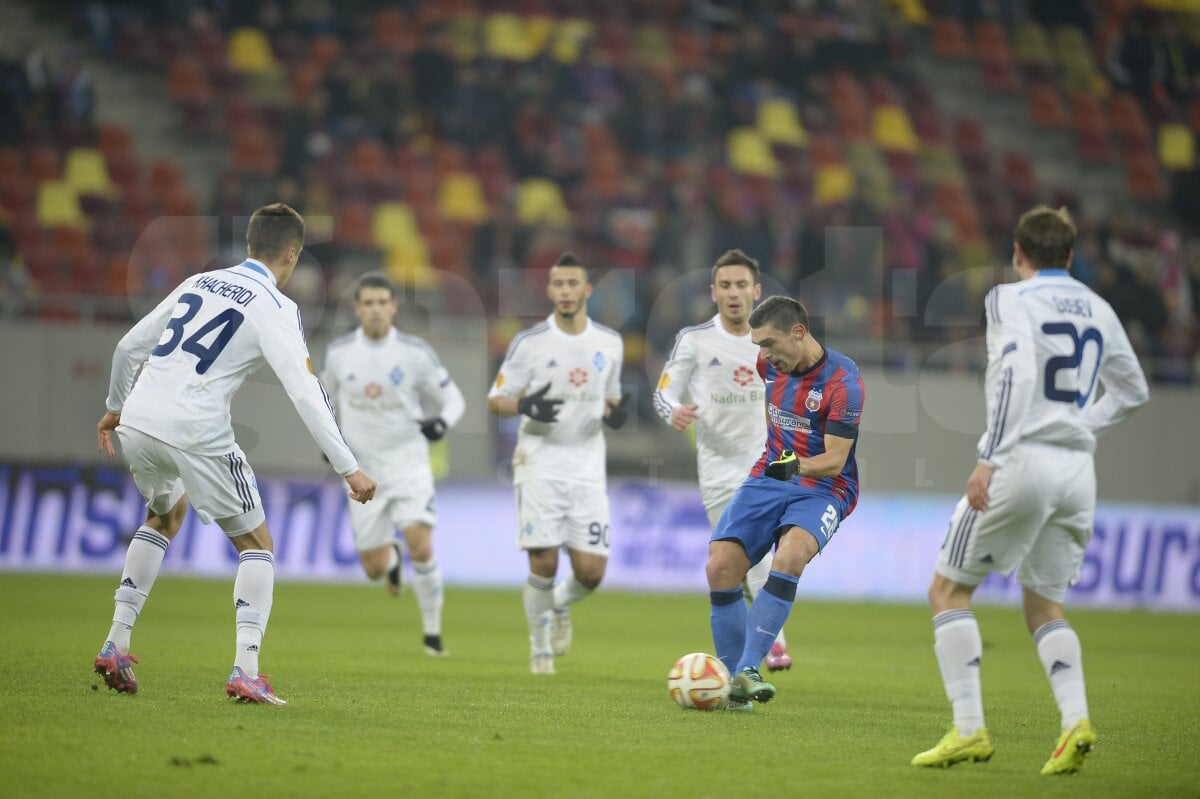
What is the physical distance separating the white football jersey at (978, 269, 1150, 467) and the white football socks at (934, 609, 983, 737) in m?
0.71

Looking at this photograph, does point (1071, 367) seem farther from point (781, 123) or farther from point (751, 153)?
point (781, 123)

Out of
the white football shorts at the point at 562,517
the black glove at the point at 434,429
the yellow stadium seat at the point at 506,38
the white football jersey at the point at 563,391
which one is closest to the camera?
the white football shorts at the point at 562,517

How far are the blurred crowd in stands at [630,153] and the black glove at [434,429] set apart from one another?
6.94 m

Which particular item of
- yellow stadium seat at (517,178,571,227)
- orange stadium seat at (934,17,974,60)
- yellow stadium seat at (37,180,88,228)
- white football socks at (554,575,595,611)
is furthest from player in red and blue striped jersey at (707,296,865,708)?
orange stadium seat at (934,17,974,60)

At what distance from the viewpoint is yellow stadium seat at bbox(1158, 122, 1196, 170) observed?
2620 centimetres

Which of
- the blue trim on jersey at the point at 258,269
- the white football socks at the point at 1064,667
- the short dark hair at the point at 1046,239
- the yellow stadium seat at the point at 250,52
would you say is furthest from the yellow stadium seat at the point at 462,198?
the white football socks at the point at 1064,667

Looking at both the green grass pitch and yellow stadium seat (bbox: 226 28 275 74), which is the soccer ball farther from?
yellow stadium seat (bbox: 226 28 275 74)

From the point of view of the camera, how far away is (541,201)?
74.3 feet

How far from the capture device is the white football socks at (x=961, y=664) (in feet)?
20.7

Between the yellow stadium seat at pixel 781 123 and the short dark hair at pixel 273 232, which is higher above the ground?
the yellow stadium seat at pixel 781 123

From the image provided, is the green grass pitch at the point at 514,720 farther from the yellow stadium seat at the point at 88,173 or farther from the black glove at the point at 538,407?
the yellow stadium seat at the point at 88,173

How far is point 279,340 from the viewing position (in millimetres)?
7258

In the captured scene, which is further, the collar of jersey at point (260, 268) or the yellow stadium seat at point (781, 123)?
the yellow stadium seat at point (781, 123)

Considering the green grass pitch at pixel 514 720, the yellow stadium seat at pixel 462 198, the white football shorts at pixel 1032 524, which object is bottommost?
the green grass pitch at pixel 514 720
